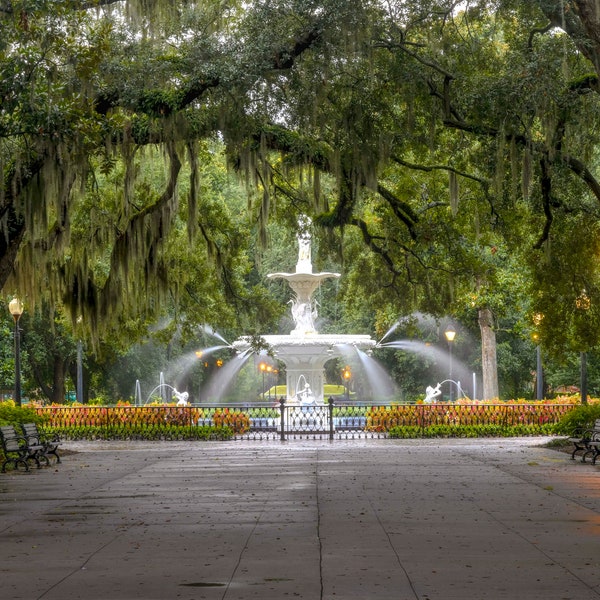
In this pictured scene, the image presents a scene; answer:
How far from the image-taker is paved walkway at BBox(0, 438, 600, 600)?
857cm

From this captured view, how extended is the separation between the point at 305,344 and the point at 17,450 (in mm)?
16692

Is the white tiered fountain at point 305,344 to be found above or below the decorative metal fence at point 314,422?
above

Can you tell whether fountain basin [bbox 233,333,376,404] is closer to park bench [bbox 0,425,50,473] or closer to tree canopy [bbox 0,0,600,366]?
tree canopy [bbox 0,0,600,366]

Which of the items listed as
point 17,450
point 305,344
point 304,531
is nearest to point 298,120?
point 17,450

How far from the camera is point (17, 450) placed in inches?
775

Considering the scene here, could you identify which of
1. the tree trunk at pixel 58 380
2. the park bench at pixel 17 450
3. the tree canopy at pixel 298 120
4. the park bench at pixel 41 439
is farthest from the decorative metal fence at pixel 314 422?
the tree trunk at pixel 58 380

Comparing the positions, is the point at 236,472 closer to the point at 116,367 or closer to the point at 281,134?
the point at 281,134

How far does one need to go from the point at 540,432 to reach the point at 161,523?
2100 cm

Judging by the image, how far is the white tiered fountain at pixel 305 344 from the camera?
35.6 metres

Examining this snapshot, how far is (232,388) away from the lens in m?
69.7

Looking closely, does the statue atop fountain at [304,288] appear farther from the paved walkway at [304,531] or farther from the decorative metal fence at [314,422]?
the paved walkway at [304,531]

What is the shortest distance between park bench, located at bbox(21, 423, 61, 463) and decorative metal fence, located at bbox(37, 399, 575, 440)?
8.39 m

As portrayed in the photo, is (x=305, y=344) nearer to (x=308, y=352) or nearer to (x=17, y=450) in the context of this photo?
(x=308, y=352)

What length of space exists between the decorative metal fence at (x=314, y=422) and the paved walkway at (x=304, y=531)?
10.1 m
